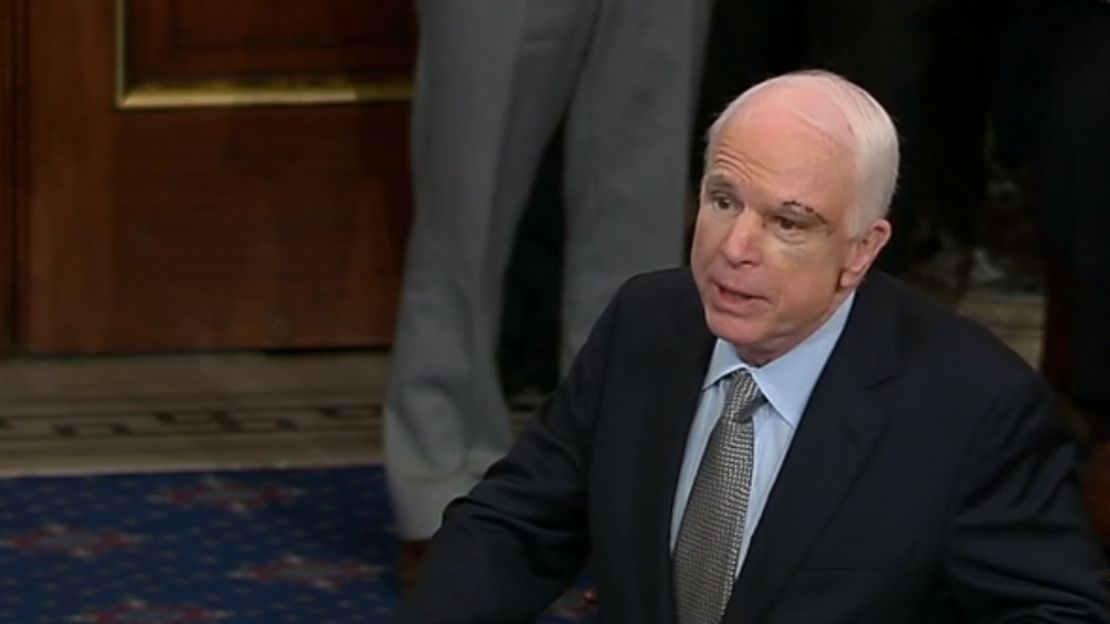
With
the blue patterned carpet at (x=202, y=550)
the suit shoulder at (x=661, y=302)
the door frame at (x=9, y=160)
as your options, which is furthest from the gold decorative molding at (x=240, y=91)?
the suit shoulder at (x=661, y=302)

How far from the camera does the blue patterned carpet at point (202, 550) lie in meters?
3.61

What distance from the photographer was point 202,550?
383 cm

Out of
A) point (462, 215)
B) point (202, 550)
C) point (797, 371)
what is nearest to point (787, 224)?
point (797, 371)

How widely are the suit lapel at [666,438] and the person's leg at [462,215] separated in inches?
46.4

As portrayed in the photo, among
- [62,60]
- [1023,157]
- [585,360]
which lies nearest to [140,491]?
[62,60]

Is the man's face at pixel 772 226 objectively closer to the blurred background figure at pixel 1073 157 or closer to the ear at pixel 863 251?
the ear at pixel 863 251

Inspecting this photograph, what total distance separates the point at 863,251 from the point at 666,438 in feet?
0.78

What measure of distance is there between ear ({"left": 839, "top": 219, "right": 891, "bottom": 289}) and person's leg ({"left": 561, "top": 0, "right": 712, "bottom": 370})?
1.35 meters

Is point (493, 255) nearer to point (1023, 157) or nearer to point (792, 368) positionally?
point (1023, 157)

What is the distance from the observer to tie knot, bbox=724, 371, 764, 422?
232 cm

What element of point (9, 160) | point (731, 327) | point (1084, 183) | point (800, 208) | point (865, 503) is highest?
point (800, 208)

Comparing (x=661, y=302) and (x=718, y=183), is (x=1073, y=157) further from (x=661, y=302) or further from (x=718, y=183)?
(x=718, y=183)

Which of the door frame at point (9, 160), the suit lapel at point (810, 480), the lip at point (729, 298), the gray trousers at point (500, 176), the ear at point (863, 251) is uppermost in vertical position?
the ear at point (863, 251)

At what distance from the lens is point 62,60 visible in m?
4.57
